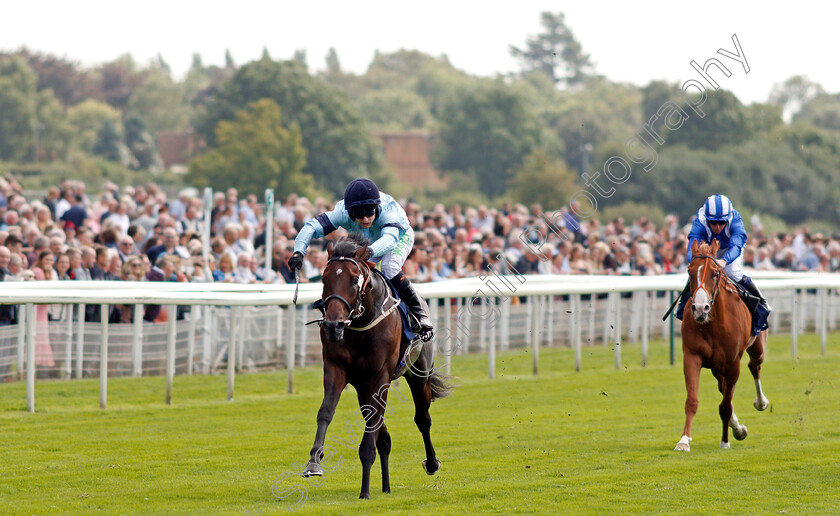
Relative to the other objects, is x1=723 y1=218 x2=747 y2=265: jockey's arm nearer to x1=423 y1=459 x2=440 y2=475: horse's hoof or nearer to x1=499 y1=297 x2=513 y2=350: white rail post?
x1=423 y1=459 x2=440 y2=475: horse's hoof

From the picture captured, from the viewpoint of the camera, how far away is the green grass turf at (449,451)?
651 cm

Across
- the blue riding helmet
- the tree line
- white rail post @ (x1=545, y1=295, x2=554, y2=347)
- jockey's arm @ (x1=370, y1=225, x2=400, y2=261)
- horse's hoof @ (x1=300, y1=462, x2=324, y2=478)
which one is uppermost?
the tree line

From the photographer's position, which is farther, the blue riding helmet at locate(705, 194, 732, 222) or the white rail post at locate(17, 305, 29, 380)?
the white rail post at locate(17, 305, 29, 380)

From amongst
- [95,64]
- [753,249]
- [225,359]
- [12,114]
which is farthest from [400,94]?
[225,359]

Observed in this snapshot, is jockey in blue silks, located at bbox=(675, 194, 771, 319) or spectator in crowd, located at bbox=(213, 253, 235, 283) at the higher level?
jockey in blue silks, located at bbox=(675, 194, 771, 319)

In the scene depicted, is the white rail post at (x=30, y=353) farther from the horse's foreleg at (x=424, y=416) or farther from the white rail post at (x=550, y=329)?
the white rail post at (x=550, y=329)

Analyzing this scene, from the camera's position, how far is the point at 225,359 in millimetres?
12281

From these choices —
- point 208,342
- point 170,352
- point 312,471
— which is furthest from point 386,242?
point 208,342

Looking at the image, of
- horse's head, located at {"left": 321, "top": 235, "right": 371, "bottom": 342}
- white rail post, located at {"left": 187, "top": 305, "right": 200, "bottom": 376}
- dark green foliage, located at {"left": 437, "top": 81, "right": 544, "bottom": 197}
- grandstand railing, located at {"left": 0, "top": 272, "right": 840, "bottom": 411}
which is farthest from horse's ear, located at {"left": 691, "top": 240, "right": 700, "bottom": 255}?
dark green foliage, located at {"left": 437, "top": 81, "right": 544, "bottom": 197}

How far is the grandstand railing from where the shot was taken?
993 centimetres

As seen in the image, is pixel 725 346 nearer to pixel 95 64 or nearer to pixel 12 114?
pixel 12 114

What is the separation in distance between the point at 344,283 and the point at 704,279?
10.7 feet

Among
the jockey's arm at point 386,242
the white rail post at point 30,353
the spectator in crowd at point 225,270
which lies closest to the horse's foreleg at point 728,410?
the jockey's arm at point 386,242

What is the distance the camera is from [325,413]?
20.5ft
